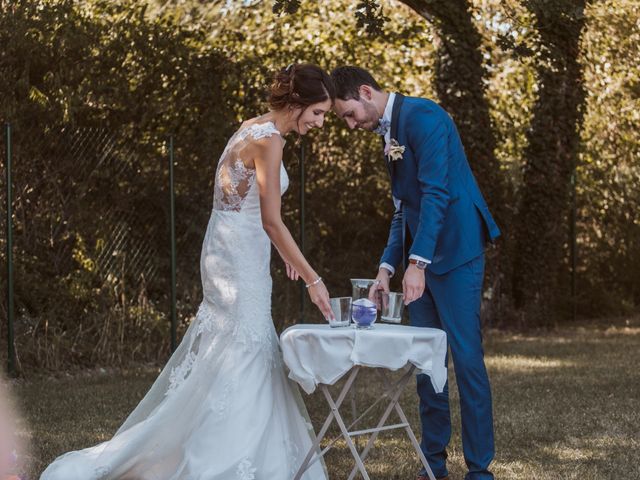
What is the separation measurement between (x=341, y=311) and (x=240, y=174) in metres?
0.74

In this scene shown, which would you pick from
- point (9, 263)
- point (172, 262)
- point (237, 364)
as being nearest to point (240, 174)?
point (237, 364)

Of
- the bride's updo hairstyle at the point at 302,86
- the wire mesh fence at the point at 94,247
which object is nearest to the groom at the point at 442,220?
the bride's updo hairstyle at the point at 302,86

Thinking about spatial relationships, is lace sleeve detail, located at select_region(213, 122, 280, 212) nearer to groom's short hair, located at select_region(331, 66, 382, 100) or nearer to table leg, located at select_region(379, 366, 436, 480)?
groom's short hair, located at select_region(331, 66, 382, 100)

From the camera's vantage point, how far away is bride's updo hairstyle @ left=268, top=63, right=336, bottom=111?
4.45 metres

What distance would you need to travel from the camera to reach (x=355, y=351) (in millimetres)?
4148

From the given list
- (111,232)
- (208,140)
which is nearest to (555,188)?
(208,140)

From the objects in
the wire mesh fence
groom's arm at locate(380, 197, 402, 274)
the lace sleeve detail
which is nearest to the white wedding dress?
the lace sleeve detail

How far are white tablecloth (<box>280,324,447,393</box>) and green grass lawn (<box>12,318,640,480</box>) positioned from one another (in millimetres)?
1090

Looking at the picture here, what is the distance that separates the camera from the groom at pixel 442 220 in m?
4.56

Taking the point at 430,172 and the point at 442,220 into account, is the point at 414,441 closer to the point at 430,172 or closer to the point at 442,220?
the point at 442,220

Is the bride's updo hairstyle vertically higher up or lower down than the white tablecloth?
higher up

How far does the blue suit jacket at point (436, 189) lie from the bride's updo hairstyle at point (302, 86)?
0.38 m

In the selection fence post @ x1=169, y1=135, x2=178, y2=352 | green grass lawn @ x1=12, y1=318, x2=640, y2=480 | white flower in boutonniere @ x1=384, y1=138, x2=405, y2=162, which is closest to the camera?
white flower in boutonniere @ x1=384, y1=138, x2=405, y2=162

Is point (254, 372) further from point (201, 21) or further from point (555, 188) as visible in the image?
point (555, 188)
